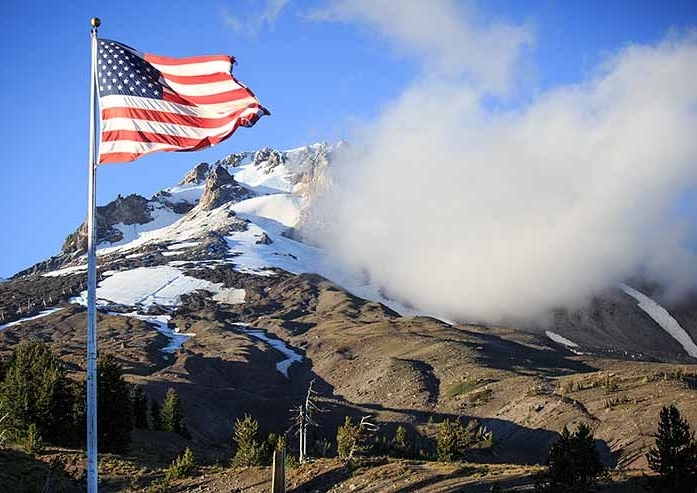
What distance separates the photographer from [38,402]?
1507 inches

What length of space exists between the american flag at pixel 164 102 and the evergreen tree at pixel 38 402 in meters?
27.3

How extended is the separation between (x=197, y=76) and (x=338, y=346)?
123612 mm

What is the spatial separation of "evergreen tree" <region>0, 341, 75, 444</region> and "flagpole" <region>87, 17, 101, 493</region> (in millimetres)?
26219

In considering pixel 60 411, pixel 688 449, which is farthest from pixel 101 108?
pixel 60 411

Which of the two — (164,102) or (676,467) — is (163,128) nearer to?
(164,102)

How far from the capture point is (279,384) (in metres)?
119

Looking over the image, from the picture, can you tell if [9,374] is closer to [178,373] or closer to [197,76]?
[197,76]

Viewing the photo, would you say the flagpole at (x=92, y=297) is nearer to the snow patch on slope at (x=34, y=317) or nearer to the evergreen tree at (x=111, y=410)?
the evergreen tree at (x=111, y=410)

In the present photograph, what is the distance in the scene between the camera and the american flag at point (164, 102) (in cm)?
1481

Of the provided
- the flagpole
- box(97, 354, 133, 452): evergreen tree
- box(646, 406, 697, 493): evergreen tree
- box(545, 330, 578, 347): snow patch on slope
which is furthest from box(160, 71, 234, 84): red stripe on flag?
box(545, 330, 578, 347): snow patch on slope

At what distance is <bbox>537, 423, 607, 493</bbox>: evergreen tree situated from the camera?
23062 mm

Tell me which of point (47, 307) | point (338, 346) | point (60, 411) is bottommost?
point (60, 411)

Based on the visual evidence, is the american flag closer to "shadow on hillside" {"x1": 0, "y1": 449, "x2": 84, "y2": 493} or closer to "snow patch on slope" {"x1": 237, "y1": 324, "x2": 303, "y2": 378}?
"shadow on hillside" {"x1": 0, "y1": 449, "x2": 84, "y2": 493}

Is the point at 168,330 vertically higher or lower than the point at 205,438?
higher
